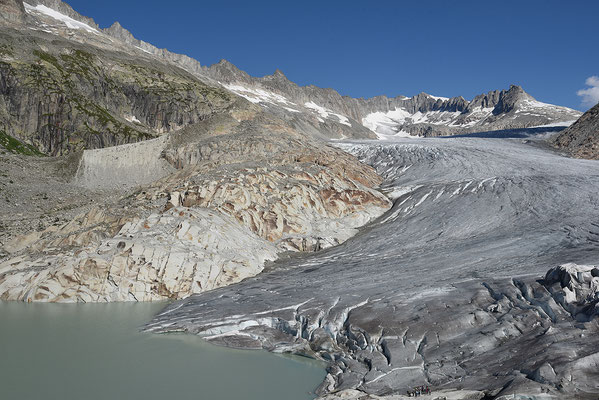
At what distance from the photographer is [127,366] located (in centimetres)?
1509

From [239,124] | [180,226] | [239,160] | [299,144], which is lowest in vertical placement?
[180,226]

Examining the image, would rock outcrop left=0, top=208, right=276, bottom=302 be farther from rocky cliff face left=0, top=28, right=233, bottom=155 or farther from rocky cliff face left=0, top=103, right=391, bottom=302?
rocky cliff face left=0, top=28, right=233, bottom=155

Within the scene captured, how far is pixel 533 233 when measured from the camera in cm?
2539

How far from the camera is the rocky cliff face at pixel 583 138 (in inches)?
2083

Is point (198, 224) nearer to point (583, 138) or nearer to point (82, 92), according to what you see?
point (583, 138)

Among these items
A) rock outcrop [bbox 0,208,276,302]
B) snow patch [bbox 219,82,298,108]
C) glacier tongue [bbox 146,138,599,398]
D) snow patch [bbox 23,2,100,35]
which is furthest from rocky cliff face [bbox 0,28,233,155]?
snow patch [bbox 219,82,298,108]

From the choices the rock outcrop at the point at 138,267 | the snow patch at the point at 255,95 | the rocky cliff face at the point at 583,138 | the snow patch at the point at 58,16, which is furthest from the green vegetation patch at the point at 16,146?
the snow patch at the point at 255,95

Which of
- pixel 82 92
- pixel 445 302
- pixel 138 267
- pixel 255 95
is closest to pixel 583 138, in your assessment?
pixel 445 302

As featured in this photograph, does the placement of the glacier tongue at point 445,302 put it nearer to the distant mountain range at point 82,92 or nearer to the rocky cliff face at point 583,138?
the rocky cliff face at point 583,138

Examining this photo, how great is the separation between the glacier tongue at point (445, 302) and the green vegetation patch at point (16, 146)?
1948 inches

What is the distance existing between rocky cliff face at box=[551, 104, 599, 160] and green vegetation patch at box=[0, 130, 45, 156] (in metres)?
71.4

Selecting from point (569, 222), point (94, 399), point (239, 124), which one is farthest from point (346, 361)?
point (239, 124)

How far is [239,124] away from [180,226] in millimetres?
31831

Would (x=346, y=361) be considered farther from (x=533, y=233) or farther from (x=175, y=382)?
(x=533, y=233)
